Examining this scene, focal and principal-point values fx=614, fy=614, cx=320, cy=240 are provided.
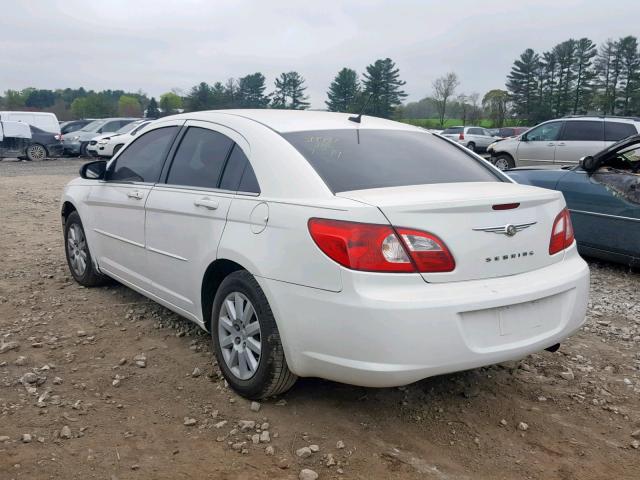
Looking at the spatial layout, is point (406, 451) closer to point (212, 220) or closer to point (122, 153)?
point (212, 220)

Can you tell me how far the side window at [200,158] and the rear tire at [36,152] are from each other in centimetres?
2123

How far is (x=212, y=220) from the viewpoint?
345cm

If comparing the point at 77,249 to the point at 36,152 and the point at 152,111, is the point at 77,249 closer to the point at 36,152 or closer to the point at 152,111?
the point at 36,152

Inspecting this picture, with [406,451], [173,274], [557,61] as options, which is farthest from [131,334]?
[557,61]

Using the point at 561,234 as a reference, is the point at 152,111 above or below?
above

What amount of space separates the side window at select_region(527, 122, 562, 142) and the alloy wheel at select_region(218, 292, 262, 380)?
13.0 m

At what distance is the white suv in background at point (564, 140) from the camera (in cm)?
1346

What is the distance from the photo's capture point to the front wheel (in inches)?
120

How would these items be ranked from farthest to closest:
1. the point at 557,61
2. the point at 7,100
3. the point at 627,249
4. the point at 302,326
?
the point at 7,100, the point at 557,61, the point at 627,249, the point at 302,326

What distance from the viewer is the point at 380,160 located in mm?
3414

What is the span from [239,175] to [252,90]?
78.0 ft

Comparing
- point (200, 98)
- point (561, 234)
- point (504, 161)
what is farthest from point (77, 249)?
point (200, 98)

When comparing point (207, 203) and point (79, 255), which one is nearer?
point (207, 203)

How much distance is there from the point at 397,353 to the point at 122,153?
314 cm
